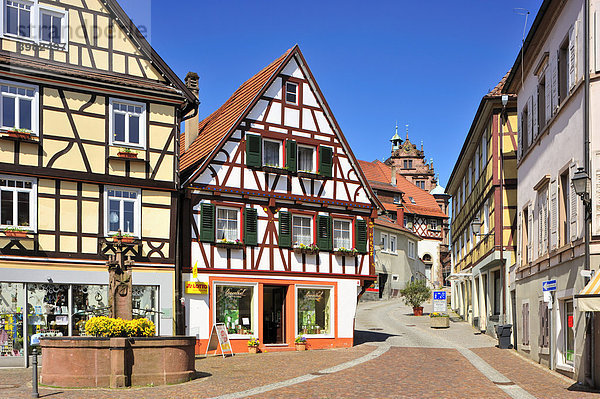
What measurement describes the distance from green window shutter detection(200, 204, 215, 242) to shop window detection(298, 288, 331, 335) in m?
4.32

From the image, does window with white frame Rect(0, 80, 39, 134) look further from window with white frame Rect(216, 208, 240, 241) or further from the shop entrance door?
the shop entrance door

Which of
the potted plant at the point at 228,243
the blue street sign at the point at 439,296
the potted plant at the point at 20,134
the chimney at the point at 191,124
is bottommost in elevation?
the blue street sign at the point at 439,296

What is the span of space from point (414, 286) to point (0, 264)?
28.2m

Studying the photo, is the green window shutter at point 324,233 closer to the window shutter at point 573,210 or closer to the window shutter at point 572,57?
the window shutter at point 573,210

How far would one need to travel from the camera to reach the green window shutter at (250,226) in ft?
89.4

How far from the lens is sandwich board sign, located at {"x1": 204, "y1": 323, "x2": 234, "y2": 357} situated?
82.9ft

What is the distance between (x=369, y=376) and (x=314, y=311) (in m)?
10.3

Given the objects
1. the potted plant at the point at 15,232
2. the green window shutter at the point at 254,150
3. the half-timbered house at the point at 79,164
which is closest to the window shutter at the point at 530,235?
the green window shutter at the point at 254,150

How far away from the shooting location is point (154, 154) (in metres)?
24.7

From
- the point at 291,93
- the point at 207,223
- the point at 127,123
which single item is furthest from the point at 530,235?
the point at 127,123

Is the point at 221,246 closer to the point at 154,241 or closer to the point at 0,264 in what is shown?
the point at 154,241

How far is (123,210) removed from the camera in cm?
2406

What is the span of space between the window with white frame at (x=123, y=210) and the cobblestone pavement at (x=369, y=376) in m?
4.74

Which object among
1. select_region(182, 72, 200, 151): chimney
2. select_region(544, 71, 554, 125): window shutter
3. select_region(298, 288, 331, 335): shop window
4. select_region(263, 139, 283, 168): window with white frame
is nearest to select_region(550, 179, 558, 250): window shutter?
select_region(544, 71, 554, 125): window shutter
